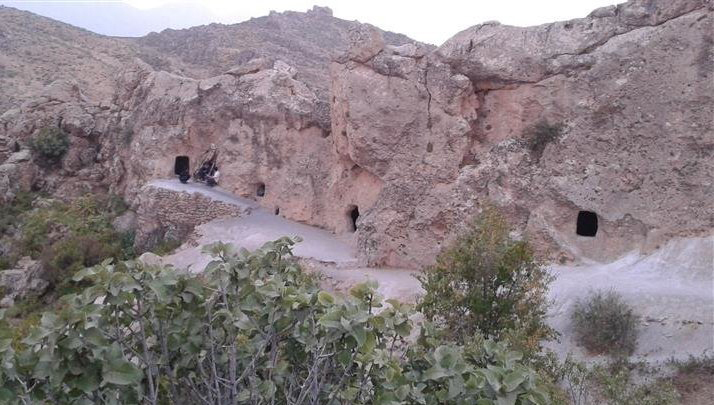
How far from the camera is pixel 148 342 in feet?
14.6

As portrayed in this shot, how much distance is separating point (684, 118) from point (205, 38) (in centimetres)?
4464

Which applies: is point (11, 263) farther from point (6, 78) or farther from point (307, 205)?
Answer: point (6, 78)

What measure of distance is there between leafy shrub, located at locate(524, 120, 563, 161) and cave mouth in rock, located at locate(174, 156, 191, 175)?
1220cm

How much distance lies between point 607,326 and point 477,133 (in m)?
6.91

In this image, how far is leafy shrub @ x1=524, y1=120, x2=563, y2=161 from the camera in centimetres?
1555

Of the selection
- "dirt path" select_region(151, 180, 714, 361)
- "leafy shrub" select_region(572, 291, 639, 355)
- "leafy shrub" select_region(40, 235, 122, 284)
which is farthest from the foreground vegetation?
"leafy shrub" select_region(40, 235, 122, 284)

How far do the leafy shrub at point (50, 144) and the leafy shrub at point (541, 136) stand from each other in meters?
17.3

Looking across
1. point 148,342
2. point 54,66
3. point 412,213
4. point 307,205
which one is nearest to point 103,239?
point 307,205

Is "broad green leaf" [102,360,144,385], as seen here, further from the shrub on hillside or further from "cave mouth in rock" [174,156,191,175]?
"cave mouth in rock" [174,156,191,175]

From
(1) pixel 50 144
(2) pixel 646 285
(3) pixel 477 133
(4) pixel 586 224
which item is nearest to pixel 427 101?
(3) pixel 477 133

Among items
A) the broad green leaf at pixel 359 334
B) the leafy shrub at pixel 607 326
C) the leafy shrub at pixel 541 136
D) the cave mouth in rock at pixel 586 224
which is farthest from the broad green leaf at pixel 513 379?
the leafy shrub at pixel 541 136

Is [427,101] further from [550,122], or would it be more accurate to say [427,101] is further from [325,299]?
[325,299]

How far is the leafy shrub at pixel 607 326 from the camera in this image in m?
11.4

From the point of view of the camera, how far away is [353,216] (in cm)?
2008
